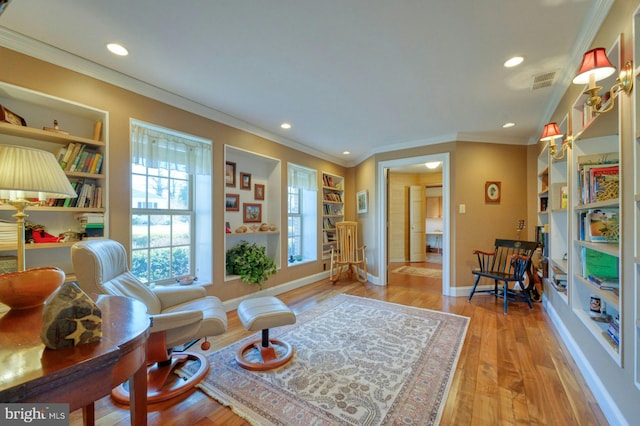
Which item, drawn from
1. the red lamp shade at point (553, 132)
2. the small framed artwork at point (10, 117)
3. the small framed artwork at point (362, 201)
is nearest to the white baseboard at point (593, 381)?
the red lamp shade at point (553, 132)

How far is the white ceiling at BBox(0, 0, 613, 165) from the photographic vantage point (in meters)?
1.60

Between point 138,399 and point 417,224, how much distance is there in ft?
22.4

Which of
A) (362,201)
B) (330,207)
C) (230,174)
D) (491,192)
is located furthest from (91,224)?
(491,192)

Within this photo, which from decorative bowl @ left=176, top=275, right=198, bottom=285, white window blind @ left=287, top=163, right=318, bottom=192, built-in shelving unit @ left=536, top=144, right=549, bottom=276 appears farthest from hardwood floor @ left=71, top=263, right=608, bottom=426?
white window blind @ left=287, top=163, right=318, bottom=192

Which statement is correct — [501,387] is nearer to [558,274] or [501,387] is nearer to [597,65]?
[558,274]

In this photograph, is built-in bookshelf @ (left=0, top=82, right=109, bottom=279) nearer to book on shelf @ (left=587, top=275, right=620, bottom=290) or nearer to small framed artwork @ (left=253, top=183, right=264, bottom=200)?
small framed artwork @ (left=253, top=183, right=264, bottom=200)

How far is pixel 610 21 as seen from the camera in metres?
1.52

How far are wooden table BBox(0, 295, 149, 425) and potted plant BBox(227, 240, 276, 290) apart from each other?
252 cm

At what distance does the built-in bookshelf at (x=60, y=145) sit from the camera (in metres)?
1.93

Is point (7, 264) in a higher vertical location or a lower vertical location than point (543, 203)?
lower

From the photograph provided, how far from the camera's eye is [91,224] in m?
2.18

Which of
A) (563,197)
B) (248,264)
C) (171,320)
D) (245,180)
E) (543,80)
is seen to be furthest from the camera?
(245,180)

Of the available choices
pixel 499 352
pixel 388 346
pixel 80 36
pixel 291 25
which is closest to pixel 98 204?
pixel 80 36

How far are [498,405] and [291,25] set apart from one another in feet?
8.96
